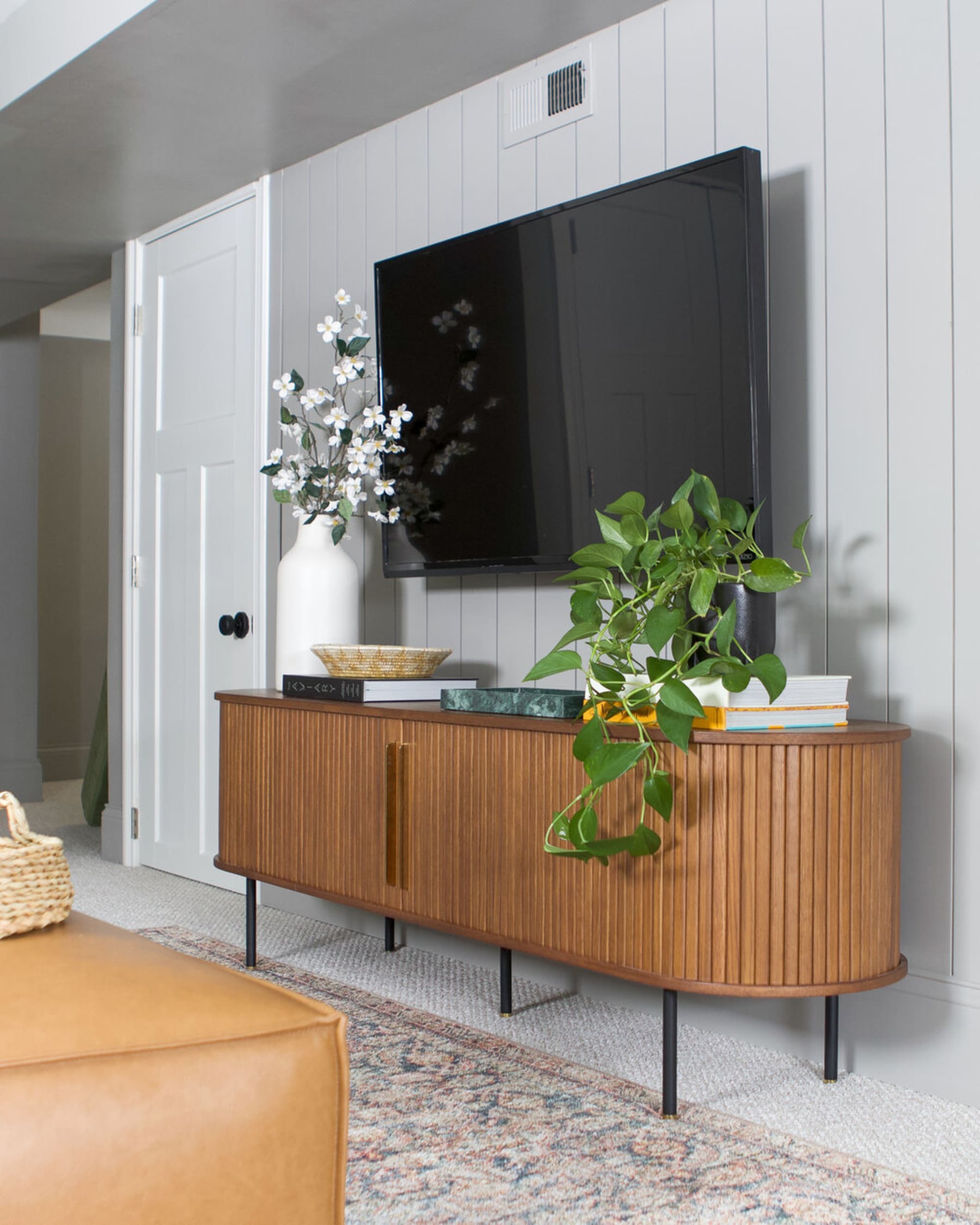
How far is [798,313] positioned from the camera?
2287 mm

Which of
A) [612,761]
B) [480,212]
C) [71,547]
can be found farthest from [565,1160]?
[71,547]

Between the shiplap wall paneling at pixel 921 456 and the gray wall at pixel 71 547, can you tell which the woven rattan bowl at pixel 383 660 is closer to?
the shiplap wall paneling at pixel 921 456

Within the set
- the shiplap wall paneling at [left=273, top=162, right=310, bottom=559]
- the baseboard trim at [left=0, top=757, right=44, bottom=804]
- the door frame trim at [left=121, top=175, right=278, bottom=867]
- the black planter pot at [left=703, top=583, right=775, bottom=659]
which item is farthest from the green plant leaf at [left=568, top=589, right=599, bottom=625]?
the baseboard trim at [left=0, top=757, right=44, bottom=804]

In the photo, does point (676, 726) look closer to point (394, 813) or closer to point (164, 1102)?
point (394, 813)

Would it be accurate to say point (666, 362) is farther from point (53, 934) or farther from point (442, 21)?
point (53, 934)

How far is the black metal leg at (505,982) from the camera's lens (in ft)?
8.05

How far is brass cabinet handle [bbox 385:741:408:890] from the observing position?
7.83ft

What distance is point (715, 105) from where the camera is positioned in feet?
7.97

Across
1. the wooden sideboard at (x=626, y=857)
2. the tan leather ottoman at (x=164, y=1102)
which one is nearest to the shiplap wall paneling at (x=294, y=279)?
the wooden sideboard at (x=626, y=857)

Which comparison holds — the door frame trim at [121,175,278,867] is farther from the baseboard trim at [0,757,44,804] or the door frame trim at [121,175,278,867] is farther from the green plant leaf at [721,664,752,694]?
the green plant leaf at [721,664,752,694]

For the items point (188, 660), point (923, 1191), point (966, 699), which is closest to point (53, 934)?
point (923, 1191)

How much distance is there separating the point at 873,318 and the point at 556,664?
92cm

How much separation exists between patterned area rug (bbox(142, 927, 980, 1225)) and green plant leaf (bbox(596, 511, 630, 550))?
36.7 inches

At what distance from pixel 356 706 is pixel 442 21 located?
1.56 meters
